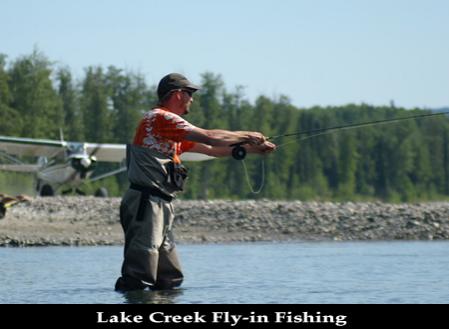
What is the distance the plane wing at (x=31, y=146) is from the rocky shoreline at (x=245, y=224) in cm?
1630

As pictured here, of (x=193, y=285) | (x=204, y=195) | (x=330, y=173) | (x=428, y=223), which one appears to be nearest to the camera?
(x=193, y=285)

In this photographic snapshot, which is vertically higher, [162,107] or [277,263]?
[162,107]

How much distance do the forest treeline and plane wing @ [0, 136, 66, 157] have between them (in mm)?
4757

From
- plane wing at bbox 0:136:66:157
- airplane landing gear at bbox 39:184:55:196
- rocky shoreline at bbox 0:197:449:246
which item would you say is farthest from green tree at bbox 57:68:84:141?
rocky shoreline at bbox 0:197:449:246

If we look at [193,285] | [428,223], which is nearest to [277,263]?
[193,285]

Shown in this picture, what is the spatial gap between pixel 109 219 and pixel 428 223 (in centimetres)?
680

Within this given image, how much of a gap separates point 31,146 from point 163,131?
119 ft

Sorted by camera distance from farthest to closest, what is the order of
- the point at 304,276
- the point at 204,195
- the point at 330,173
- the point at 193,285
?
1. the point at 330,173
2. the point at 204,195
3. the point at 304,276
4. the point at 193,285

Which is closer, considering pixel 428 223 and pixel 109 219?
pixel 428 223

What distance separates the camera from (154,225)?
31.5 feet

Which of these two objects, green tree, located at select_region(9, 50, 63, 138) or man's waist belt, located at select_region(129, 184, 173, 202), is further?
green tree, located at select_region(9, 50, 63, 138)

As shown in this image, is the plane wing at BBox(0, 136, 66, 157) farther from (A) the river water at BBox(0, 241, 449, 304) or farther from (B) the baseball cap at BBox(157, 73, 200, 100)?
(B) the baseball cap at BBox(157, 73, 200, 100)

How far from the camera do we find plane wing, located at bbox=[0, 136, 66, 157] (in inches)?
1737

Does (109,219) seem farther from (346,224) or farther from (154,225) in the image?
(154,225)
